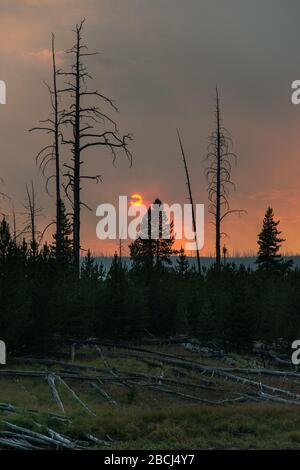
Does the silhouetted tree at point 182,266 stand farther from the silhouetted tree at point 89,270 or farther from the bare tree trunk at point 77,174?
the bare tree trunk at point 77,174

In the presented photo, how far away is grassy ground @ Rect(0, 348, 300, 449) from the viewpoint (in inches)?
378

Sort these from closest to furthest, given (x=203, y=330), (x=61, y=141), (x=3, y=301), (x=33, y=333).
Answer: (x=3, y=301)
(x=33, y=333)
(x=203, y=330)
(x=61, y=141)

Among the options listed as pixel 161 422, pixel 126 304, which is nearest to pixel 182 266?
pixel 126 304

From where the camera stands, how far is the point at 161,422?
1081 cm

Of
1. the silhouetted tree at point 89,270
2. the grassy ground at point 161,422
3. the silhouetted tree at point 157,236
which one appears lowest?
the grassy ground at point 161,422

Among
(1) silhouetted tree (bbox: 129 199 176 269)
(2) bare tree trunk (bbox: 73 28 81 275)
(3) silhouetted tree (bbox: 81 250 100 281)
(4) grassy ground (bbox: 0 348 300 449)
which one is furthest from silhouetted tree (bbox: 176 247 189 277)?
(4) grassy ground (bbox: 0 348 300 449)

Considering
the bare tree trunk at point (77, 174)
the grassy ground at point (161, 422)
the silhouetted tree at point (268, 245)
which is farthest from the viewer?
the silhouetted tree at point (268, 245)

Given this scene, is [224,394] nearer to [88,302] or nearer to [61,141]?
[88,302]

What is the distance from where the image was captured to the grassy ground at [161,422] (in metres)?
9.59

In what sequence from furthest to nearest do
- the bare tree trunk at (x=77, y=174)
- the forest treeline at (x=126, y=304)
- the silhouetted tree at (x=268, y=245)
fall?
the silhouetted tree at (x=268, y=245) < the bare tree trunk at (x=77, y=174) < the forest treeline at (x=126, y=304)

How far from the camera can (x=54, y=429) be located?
32.9 ft

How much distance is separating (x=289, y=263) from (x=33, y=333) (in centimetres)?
4247

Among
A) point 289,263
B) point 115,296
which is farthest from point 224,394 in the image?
point 289,263

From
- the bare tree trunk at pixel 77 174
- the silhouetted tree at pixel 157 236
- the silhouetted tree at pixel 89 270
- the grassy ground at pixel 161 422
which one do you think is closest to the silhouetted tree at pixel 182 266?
the silhouetted tree at pixel 89 270
